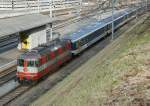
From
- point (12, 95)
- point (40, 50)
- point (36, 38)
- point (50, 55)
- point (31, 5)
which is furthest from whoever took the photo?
point (31, 5)

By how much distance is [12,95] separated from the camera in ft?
98.1

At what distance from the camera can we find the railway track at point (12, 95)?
93.3ft

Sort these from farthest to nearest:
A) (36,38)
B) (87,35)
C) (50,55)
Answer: (87,35)
(36,38)
(50,55)

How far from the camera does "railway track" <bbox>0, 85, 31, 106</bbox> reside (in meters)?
28.4

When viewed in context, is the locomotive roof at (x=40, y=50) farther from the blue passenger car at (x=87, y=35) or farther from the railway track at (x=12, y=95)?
the blue passenger car at (x=87, y=35)

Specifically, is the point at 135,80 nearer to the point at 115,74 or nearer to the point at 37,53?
the point at 115,74

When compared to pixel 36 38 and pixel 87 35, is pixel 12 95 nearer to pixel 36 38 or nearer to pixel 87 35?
pixel 36 38

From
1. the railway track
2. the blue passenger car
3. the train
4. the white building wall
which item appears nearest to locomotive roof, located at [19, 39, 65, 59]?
the train

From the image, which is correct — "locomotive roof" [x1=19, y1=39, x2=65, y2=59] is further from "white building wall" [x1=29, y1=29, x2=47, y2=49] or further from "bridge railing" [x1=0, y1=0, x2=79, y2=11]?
"bridge railing" [x1=0, y1=0, x2=79, y2=11]

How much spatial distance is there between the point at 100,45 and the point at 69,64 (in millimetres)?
12066

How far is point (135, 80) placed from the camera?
19922 millimetres

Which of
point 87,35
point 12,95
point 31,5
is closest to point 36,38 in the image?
point 87,35

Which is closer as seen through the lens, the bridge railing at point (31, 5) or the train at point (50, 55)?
the train at point (50, 55)

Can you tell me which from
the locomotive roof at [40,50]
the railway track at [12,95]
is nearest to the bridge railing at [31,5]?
the locomotive roof at [40,50]
